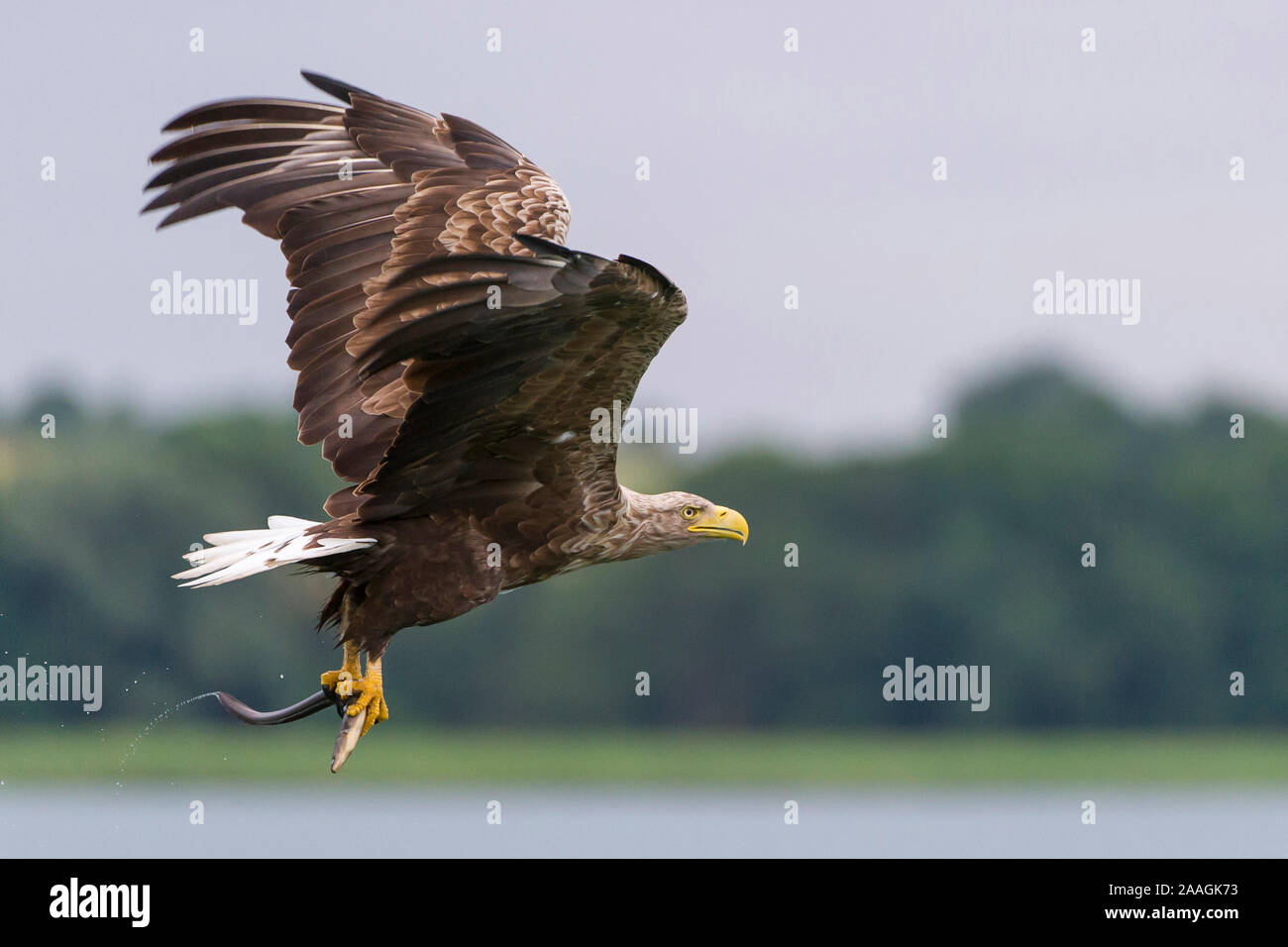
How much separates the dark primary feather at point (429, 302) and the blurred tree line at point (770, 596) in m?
28.1

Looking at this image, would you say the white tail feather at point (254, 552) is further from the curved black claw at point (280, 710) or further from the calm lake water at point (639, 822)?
the calm lake water at point (639, 822)

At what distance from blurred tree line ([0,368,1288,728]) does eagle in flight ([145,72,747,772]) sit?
28171 mm

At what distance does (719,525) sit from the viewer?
29.4 feet

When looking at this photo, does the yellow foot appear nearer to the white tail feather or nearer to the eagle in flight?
the eagle in flight

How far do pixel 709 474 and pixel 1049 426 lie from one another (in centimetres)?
842

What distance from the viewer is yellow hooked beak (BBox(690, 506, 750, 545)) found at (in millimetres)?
8891

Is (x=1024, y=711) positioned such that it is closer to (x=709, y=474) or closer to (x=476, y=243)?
(x=709, y=474)

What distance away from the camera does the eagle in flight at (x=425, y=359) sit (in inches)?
285

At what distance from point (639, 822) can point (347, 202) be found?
24.1 m

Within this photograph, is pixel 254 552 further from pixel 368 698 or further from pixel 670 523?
pixel 670 523

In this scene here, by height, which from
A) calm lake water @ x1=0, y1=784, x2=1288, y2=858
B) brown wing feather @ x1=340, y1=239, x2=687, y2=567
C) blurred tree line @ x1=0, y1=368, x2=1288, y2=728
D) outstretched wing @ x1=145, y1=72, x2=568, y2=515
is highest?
outstretched wing @ x1=145, y1=72, x2=568, y2=515

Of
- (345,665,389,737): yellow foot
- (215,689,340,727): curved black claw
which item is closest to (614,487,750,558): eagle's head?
(345,665,389,737): yellow foot

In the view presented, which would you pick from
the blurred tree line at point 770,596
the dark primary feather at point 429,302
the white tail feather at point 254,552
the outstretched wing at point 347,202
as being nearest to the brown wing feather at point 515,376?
the dark primary feather at point 429,302
